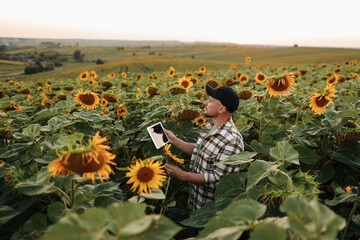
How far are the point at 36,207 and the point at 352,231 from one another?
299 cm

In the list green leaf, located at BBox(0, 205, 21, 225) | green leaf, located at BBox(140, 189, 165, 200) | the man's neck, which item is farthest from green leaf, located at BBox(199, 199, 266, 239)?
the man's neck

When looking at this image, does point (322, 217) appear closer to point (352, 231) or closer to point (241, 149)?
point (241, 149)

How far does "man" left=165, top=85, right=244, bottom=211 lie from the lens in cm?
253

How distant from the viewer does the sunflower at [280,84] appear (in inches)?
115

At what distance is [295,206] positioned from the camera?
979 millimetres

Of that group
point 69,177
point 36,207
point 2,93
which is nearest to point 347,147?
point 69,177

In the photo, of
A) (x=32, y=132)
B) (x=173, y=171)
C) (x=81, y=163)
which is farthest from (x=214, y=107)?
(x=32, y=132)

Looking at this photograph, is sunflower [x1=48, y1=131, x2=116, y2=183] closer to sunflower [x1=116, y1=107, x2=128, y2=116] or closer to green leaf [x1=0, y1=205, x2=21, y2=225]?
green leaf [x1=0, y1=205, x2=21, y2=225]

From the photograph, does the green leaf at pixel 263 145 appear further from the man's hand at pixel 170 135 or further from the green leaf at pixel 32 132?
the green leaf at pixel 32 132

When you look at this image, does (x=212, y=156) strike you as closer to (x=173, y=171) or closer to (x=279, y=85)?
(x=173, y=171)

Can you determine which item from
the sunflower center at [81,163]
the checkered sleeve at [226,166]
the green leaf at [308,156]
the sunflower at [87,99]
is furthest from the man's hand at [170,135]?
the sunflower center at [81,163]

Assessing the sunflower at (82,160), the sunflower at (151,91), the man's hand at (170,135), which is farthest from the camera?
the sunflower at (151,91)

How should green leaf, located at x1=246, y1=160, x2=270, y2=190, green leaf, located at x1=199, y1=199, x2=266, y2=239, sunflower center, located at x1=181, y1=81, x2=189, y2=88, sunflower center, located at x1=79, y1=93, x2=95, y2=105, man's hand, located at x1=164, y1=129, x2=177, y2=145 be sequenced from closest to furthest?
green leaf, located at x1=199, y1=199, x2=266, y2=239, green leaf, located at x1=246, y1=160, x2=270, y2=190, man's hand, located at x1=164, y1=129, x2=177, y2=145, sunflower center, located at x1=79, y1=93, x2=95, y2=105, sunflower center, located at x1=181, y1=81, x2=189, y2=88

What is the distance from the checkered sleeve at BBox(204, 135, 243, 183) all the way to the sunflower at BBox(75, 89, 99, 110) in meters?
2.25
